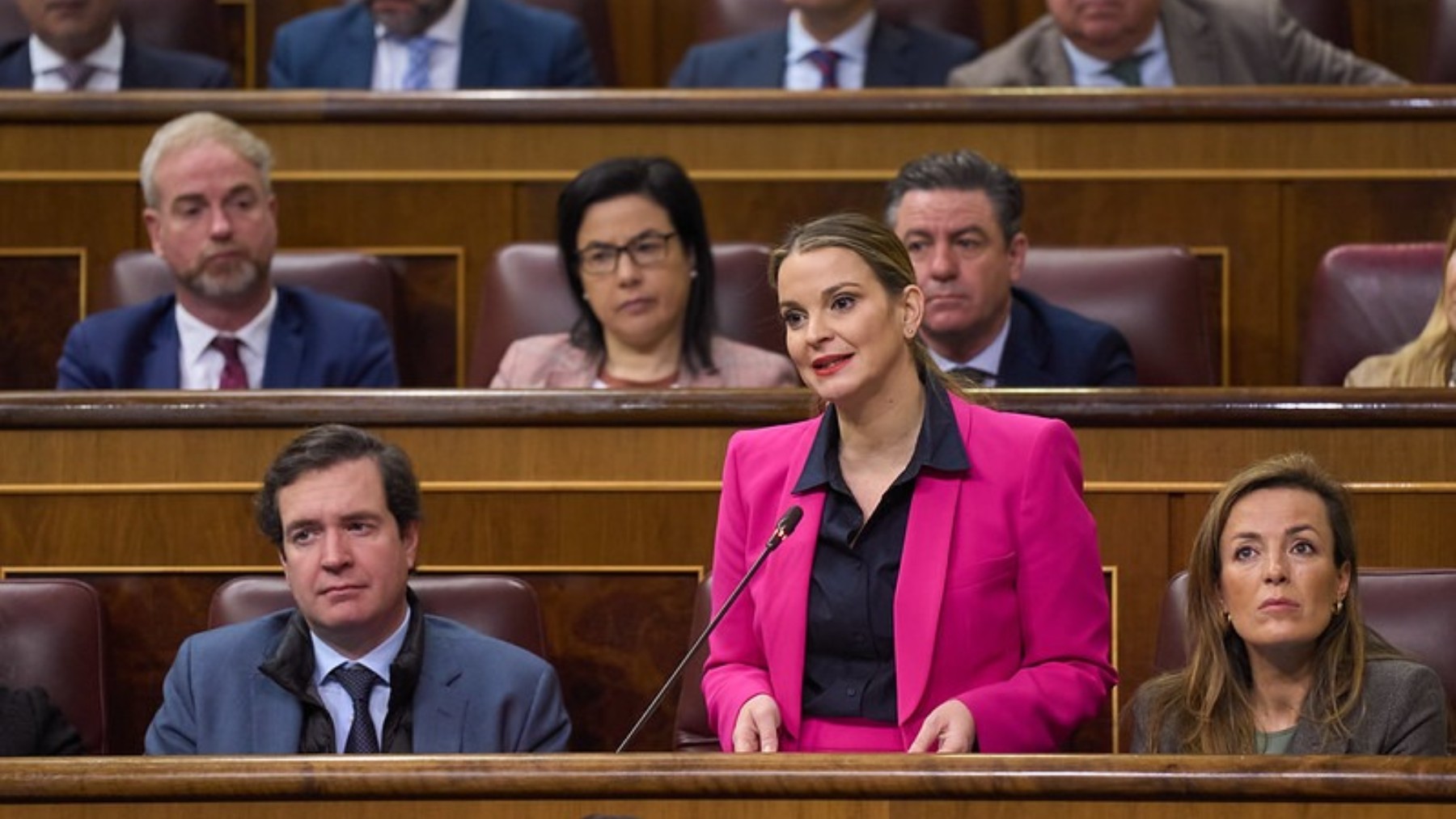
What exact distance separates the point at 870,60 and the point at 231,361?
64cm

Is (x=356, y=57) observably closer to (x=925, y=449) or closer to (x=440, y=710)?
(x=440, y=710)

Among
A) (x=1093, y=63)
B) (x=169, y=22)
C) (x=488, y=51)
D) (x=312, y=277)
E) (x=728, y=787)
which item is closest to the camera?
(x=728, y=787)

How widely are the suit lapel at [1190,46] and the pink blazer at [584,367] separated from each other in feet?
1.69

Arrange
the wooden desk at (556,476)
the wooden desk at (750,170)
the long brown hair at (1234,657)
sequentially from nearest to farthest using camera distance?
1. the long brown hair at (1234,657)
2. the wooden desk at (556,476)
3. the wooden desk at (750,170)

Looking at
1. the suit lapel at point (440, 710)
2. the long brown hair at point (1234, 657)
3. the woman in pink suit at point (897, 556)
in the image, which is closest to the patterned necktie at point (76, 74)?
the suit lapel at point (440, 710)

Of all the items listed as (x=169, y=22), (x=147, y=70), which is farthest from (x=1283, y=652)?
(x=169, y=22)

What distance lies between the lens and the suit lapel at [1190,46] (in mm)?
2057

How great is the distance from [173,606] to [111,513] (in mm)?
69

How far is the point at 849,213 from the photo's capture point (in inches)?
48.4

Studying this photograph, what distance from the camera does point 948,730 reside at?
44.6 inches

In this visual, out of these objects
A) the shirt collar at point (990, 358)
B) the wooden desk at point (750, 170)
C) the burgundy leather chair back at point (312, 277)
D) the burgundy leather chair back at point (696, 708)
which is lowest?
the burgundy leather chair back at point (696, 708)

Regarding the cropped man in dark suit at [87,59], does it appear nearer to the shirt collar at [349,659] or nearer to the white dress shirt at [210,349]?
the white dress shirt at [210,349]

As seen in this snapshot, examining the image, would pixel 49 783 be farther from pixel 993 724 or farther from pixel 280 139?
pixel 280 139

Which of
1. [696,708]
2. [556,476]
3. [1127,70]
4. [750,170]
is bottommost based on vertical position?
[696,708]
